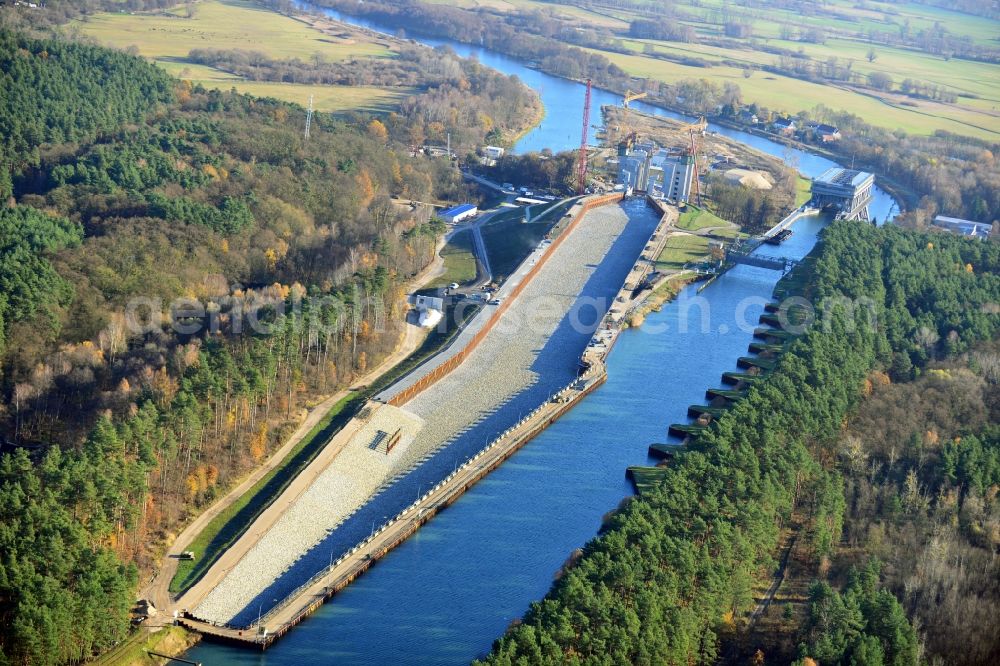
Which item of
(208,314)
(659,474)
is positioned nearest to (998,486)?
(659,474)

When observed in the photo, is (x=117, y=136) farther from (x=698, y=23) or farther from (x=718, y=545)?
(x=698, y=23)

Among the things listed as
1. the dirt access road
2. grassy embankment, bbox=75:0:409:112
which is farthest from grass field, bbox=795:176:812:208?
the dirt access road

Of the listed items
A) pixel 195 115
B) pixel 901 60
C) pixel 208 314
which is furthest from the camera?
pixel 901 60

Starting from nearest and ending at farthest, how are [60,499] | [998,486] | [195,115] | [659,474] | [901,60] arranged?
[60,499] < [998,486] < [659,474] < [195,115] < [901,60]

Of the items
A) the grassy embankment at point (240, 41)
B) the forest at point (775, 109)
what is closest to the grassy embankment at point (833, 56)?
the forest at point (775, 109)

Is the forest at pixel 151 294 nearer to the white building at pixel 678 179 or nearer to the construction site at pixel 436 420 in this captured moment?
the construction site at pixel 436 420

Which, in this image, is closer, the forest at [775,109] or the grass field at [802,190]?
the grass field at [802,190]

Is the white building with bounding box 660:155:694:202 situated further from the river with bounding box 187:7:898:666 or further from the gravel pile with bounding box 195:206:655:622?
the river with bounding box 187:7:898:666
